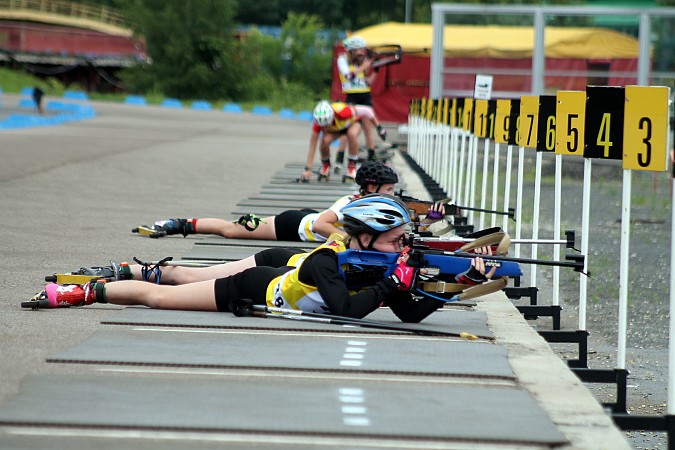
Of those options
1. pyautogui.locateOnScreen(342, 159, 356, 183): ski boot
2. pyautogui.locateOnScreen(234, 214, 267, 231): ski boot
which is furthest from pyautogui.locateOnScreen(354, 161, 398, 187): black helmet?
pyautogui.locateOnScreen(342, 159, 356, 183): ski boot

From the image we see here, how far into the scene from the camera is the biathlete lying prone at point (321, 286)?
749 cm

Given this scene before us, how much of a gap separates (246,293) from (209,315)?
29 centimetres

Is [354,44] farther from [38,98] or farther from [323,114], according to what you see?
[38,98]

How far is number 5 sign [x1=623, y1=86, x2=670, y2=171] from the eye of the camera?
22.7 ft

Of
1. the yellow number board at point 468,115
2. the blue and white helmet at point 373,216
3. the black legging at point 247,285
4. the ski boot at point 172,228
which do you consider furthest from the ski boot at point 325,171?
the blue and white helmet at point 373,216

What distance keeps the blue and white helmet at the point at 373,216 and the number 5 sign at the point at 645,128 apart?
1.45m

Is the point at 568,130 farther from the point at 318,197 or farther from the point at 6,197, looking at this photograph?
the point at 6,197

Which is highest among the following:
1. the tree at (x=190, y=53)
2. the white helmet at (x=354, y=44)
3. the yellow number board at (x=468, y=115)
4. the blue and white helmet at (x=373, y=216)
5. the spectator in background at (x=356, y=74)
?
the tree at (x=190, y=53)

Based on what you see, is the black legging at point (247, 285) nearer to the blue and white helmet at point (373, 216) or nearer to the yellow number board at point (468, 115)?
the blue and white helmet at point (373, 216)

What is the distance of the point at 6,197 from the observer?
16172mm

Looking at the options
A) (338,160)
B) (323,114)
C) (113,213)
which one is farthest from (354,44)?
(113,213)

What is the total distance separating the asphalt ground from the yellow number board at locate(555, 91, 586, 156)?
1.27 m

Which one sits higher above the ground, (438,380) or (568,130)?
(568,130)

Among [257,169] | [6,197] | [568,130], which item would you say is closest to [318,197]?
[6,197]
